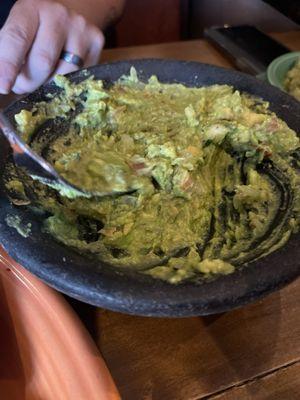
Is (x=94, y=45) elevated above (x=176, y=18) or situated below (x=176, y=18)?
above

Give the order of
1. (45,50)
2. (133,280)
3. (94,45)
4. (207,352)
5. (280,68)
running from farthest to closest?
(280,68) < (94,45) < (45,50) < (207,352) < (133,280)

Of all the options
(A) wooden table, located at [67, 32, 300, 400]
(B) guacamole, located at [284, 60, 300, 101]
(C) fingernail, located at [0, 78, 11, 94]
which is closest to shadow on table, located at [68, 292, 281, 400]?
(A) wooden table, located at [67, 32, 300, 400]

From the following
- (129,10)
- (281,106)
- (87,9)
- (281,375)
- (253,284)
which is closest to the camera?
(253,284)

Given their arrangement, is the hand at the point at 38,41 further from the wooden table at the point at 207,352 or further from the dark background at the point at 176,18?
the dark background at the point at 176,18

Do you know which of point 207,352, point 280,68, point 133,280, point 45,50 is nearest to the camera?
point 133,280

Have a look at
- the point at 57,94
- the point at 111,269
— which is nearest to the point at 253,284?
the point at 111,269

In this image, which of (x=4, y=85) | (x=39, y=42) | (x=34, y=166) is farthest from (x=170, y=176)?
(x=39, y=42)

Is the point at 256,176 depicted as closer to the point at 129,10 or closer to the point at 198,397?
the point at 198,397

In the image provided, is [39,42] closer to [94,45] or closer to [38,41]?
[38,41]
